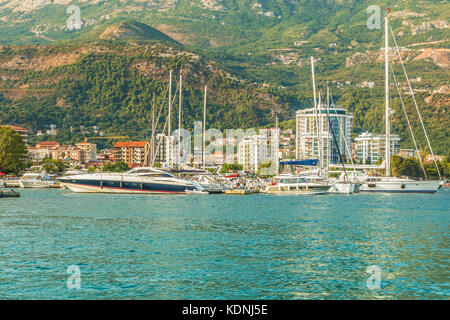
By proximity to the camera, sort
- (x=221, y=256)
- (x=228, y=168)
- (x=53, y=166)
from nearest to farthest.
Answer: (x=221, y=256)
(x=53, y=166)
(x=228, y=168)

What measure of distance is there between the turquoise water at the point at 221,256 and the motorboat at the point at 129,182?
3047cm

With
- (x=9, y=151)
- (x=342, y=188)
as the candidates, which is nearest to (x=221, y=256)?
(x=342, y=188)

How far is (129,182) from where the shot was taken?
240 ft

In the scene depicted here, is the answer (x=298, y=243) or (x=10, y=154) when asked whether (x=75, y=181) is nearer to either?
(x=10, y=154)

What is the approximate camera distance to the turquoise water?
1792 cm

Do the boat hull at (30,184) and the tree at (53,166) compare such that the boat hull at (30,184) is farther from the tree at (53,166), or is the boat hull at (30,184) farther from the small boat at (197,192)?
the small boat at (197,192)

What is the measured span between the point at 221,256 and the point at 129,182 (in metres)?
50.5

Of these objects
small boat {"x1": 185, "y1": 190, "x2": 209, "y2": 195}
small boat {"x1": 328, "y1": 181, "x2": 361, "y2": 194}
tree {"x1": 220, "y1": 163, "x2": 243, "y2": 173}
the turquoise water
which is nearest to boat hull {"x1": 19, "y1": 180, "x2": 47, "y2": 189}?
small boat {"x1": 185, "y1": 190, "x2": 209, "y2": 195}

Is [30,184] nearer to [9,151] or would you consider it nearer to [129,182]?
[9,151]

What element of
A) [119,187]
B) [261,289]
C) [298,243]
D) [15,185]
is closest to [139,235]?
[298,243]

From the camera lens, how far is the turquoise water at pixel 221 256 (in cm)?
1792

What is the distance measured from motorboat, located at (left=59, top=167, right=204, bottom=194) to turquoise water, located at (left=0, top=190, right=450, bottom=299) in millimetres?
30468

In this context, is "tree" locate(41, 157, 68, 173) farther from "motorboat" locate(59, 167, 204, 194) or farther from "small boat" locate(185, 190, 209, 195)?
"small boat" locate(185, 190, 209, 195)

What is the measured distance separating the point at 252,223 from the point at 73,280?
2099 centimetres
